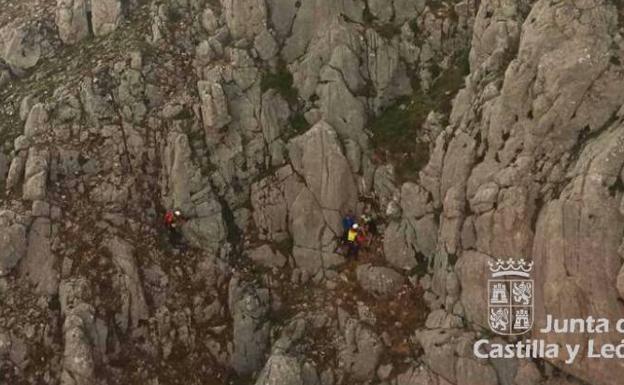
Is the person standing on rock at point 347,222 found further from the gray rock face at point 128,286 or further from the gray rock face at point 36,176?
the gray rock face at point 36,176

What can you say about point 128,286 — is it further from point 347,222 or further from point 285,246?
point 347,222

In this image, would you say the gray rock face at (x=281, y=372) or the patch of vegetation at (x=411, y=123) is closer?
the gray rock face at (x=281, y=372)

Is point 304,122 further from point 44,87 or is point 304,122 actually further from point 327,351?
point 44,87

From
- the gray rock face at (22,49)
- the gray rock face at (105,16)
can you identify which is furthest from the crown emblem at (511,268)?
the gray rock face at (22,49)

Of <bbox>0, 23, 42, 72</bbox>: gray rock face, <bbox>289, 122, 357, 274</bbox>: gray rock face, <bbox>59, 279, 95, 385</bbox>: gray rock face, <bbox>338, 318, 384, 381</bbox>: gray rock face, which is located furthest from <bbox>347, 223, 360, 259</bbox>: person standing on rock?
<bbox>0, 23, 42, 72</bbox>: gray rock face

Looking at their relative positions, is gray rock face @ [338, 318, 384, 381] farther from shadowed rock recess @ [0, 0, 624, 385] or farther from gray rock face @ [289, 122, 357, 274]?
gray rock face @ [289, 122, 357, 274]
